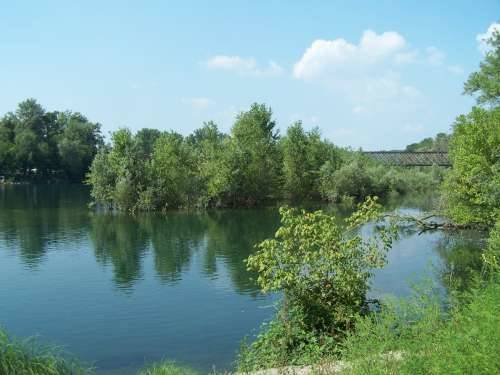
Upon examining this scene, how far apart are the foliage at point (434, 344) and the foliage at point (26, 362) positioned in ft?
17.9

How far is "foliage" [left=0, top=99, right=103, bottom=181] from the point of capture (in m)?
98.8

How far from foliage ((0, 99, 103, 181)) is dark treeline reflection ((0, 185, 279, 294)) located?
48641 mm

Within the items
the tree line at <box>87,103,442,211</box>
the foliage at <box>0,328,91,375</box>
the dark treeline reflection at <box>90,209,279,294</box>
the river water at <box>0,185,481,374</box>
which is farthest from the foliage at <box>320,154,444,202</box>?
the foliage at <box>0,328,91,375</box>

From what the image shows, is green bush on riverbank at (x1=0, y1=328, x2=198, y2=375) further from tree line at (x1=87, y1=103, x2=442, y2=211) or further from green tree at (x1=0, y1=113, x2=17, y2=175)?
green tree at (x1=0, y1=113, x2=17, y2=175)

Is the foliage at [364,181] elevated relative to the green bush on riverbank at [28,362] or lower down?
elevated

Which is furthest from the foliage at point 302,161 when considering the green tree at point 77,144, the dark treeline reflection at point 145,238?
the green tree at point 77,144

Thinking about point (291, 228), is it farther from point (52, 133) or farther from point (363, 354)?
point (52, 133)

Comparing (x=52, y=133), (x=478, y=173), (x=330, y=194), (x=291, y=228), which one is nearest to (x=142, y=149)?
(x=330, y=194)

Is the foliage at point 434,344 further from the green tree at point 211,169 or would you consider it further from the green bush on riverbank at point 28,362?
the green tree at point 211,169

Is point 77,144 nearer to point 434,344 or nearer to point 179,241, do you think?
point 179,241

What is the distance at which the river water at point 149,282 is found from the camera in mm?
15648

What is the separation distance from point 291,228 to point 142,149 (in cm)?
3935

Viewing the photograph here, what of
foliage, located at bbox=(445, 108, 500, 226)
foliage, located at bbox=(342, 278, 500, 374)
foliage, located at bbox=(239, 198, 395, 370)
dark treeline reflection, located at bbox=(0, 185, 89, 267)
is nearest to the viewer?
foliage, located at bbox=(342, 278, 500, 374)

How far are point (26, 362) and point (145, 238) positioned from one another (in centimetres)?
2506
